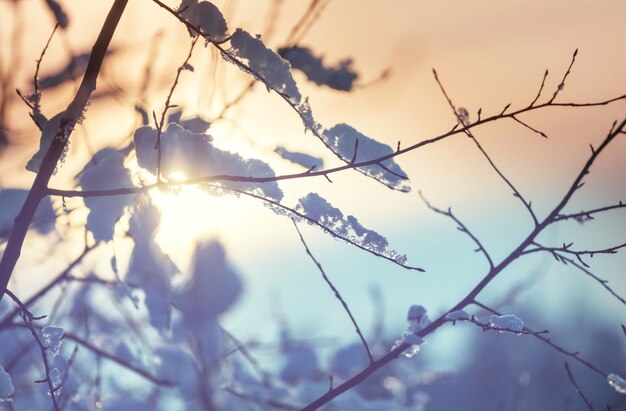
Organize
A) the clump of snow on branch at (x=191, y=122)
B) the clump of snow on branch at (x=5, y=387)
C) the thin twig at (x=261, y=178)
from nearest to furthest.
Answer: the thin twig at (x=261, y=178) → the clump of snow on branch at (x=5, y=387) → the clump of snow on branch at (x=191, y=122)

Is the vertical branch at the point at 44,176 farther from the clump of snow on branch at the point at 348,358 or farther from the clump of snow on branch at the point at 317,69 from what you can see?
the clump of snow on branch at the point at 348,358

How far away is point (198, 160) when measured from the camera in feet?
4.49

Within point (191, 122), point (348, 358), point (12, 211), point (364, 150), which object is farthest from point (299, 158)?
point (348, 358)

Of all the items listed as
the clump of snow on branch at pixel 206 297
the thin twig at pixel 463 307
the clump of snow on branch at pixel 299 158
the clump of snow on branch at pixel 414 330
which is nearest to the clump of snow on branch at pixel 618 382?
the thin twig at pixel 463 307

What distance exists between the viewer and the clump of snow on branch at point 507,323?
143 cm

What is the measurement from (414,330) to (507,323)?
0.26 m

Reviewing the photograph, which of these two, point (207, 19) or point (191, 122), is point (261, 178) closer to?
point (207, 19)

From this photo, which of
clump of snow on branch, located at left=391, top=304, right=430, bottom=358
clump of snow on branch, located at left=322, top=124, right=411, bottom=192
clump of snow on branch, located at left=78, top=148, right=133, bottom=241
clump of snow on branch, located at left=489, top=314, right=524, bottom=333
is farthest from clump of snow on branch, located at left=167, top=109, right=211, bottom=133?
clump of snow on branch, located at left=489, top=314, right=524, bottom=333

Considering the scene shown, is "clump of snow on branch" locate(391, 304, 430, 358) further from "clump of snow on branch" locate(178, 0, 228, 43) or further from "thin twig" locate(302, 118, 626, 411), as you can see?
"clump of snow on branch" locate(178, 0, 228, 43)

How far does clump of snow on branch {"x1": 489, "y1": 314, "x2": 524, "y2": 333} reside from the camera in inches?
56.4

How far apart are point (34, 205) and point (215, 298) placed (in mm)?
2349

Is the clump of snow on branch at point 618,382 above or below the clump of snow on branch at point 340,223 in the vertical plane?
below

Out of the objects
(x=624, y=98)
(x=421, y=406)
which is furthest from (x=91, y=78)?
(x=421, y=406)

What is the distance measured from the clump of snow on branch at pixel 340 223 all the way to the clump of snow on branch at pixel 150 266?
0.62m
